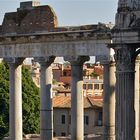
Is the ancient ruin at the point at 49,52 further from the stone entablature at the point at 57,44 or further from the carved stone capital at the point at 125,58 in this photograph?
the carved stone capital at the point at 125,58

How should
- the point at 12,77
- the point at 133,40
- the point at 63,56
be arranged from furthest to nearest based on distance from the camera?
1. the point at 12,77
2. the point at 63,56
3. the point at 133,40

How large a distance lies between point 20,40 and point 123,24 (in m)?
11.4

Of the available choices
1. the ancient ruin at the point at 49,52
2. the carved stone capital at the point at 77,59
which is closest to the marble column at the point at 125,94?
the ancient ruin at the point at 49,52

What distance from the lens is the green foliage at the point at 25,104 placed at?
42250 mm

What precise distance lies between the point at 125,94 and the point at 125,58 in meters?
0.93

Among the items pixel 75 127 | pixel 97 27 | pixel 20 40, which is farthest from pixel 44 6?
pixel 75 127

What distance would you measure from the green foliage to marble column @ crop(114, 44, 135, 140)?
27714mm

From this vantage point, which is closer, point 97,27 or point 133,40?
point 133,40

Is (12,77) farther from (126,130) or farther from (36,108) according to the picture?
(36,108)

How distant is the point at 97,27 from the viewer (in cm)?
2216

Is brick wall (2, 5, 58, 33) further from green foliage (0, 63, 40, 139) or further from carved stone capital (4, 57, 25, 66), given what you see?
green foliage (0, 63, 40, 139)

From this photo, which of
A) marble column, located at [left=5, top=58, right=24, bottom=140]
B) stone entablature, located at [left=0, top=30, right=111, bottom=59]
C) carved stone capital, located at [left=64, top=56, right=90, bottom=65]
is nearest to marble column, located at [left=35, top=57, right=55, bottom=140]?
stone entablature, located at [left=0, top=30, right=111, bottom=59]

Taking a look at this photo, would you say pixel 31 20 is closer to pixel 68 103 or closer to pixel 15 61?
pixel 15 61

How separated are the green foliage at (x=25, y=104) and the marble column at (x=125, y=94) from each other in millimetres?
27714
